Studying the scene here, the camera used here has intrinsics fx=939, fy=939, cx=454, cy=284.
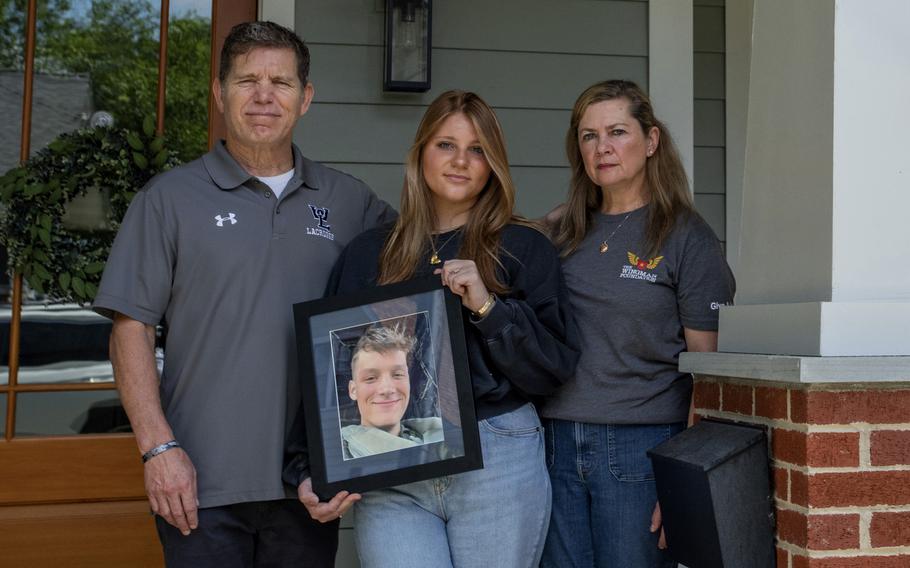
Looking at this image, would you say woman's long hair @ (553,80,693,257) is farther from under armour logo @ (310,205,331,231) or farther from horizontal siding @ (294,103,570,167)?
horizontal siding @ (294,103,570,167)

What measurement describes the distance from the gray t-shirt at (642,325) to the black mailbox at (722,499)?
22cm

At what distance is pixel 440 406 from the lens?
187cm

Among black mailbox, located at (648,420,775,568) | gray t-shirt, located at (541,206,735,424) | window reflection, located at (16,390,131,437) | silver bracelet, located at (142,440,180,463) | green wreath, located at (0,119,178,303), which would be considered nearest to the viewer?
black mailbox, located at (648,420,775,568)

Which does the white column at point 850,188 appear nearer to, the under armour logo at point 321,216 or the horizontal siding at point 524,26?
the under armour logo at point 321,216

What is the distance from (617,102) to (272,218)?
0.85 metres

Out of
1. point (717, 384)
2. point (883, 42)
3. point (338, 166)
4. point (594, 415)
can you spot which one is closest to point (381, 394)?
point (594, 415)

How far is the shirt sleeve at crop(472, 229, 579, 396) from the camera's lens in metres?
1.87

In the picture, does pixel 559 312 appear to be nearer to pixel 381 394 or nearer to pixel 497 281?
pixel 497 281

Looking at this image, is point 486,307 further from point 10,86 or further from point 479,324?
point 10,86

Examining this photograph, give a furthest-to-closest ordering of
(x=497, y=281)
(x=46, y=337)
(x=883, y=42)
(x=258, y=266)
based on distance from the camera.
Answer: (x=46, y=337), (x=258, y=266), (x=497, y=281), (x=883, y=42)

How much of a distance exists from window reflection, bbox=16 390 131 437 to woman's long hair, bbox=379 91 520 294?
1510mm

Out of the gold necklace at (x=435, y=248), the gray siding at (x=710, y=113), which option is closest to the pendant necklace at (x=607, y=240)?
the gold necklace at (x=435, y=248)

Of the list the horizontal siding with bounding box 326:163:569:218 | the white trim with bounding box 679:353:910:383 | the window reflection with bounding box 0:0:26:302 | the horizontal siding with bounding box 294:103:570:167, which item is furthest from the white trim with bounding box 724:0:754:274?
the window reflection with bounding box 0:0:26:302

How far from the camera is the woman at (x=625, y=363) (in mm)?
2072
